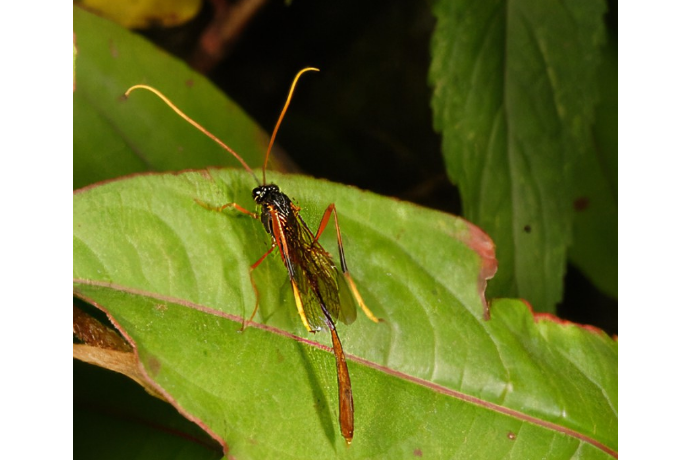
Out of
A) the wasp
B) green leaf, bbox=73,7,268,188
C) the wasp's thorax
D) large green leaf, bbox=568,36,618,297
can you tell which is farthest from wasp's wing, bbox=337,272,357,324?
large green leaf, bbox=568,36,618,297

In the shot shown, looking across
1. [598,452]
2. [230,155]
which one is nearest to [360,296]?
[230,155]

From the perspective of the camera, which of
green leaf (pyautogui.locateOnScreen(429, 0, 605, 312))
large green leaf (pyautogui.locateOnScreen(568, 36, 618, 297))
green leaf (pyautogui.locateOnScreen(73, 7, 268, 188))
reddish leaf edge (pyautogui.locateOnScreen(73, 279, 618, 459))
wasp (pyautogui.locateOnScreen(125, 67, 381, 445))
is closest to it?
reddish leaf edge (pyautogui.locateOnScreen(73, 279, 618, 459))

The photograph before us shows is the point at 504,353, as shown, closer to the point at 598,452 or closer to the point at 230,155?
the point at 598,452

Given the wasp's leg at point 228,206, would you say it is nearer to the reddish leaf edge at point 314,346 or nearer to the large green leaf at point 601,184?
the reddish leaf edge at point 314,346

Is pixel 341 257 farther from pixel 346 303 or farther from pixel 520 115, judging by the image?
pixel 520 115

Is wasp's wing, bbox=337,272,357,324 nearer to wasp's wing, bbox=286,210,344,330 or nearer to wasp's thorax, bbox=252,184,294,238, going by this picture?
wasp's wing, bbox=286,210,344,330
